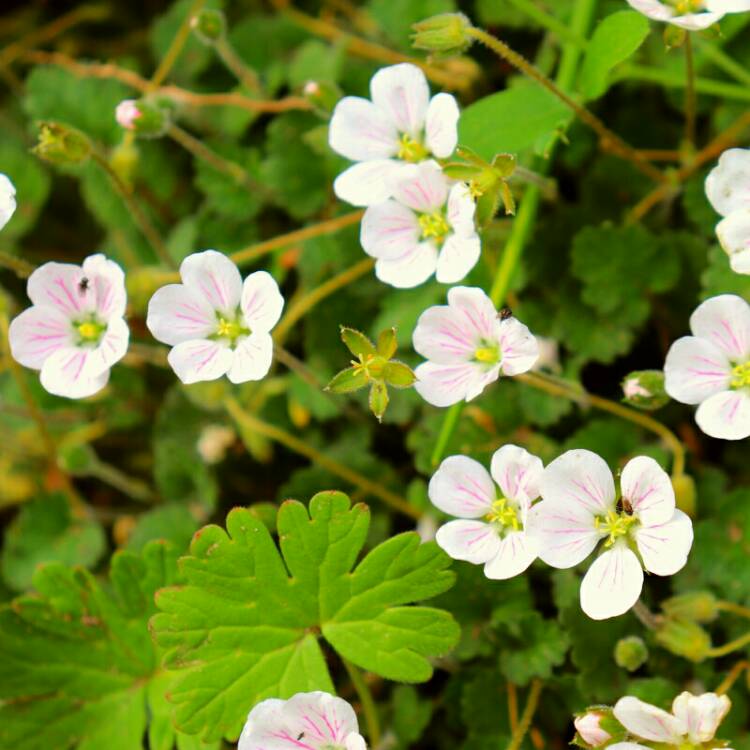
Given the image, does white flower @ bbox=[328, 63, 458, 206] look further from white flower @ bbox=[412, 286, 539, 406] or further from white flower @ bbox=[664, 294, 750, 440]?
white flower @ bbox=[664, 294, 750, 440]

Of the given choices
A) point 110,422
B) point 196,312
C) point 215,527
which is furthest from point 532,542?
point 110,422

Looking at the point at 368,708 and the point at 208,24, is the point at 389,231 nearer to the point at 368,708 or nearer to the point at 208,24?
the point at 208,24

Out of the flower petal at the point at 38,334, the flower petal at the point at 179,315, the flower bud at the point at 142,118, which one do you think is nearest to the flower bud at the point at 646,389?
the flower petal at the point at 179,315

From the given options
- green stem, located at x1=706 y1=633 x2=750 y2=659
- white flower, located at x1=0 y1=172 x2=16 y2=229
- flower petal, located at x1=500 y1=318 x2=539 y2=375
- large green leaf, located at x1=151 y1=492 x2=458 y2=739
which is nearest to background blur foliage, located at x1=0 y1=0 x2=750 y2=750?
large green leaf, located at x1=151 y1=492 x2=458 y2=739

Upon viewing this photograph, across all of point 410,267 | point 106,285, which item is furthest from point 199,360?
point 410,267

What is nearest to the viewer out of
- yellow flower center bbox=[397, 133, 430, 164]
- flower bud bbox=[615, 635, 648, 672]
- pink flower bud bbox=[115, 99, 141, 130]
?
flower bud bbox=[615, 635, 648, 672]
